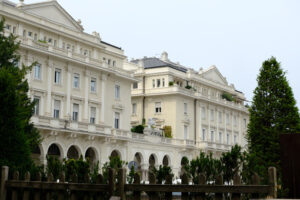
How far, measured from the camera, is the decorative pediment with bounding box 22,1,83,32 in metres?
39.4

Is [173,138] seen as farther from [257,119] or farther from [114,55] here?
[257,119]

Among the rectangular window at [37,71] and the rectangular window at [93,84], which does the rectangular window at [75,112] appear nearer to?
the rectangular window at [93,84]

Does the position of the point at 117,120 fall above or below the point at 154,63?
below

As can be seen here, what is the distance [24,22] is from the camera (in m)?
38.0

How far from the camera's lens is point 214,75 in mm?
68500

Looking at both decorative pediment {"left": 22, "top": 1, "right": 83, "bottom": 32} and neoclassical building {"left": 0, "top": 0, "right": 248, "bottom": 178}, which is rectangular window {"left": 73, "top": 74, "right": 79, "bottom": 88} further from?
decorative pediment {"left": 22, "top": 1, "right": 83, "bottom": 32}

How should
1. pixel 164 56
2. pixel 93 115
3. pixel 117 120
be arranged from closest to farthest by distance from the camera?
pixel 93 115, pixel 117 120, pixel 164 56

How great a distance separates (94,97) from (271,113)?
17845mm

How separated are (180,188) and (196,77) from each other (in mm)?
55766

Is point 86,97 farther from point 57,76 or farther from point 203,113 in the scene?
point 203,113

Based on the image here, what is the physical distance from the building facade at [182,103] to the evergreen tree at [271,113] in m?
20.6

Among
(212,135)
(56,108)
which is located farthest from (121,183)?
(212,135)

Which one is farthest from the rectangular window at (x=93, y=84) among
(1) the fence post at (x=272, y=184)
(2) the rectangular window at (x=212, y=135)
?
(1) the fence post at (x=272, y=184)

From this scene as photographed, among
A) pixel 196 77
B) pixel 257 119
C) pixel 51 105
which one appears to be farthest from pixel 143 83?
pixel 257 119
